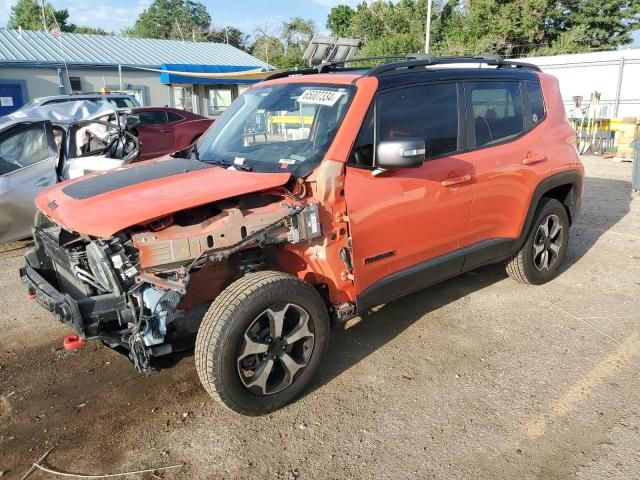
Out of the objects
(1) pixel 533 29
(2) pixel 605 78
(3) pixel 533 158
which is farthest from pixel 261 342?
(1) pixel 533 29

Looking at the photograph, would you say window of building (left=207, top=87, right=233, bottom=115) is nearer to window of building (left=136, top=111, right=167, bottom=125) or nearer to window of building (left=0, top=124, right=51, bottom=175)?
window of building (left=136, top=111, right=167, bottom=125)

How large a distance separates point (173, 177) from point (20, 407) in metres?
1.77

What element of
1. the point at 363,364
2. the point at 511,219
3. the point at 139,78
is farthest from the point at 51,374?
the point at 139,78

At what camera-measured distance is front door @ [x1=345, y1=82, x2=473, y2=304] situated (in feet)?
11.0

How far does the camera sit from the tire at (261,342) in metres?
2.84

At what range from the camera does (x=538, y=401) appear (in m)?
3.26

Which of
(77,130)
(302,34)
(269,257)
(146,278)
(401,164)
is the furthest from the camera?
(302,34)

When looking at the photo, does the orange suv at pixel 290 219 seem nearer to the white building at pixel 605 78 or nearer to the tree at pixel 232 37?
the white building at pixel 605 78

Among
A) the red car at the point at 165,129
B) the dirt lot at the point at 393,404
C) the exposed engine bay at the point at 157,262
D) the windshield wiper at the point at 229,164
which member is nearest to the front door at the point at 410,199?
the exposed engine bay at the point at 157,262

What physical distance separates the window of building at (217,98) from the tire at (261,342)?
23.8m

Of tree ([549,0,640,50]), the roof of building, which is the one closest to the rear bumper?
the roof of building

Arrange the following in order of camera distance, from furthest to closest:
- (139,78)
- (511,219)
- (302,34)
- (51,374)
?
1. (302,34)
2. (139,78)
3. (511,219)
4. (51,374)

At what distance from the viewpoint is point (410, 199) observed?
3.57 metres

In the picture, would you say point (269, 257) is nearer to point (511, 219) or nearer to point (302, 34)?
Result: point (511, 219)
